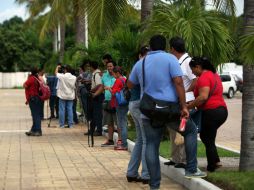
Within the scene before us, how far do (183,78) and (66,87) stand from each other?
919cm

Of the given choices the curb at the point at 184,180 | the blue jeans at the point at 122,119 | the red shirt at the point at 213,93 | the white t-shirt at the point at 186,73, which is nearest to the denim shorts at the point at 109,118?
the blue jeans at the point at 122,119

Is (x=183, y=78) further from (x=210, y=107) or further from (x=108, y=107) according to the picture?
(x=108, y=107)

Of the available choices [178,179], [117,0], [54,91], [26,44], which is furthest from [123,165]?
[26,44]

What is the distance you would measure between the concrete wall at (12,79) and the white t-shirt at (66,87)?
5915 centimetres

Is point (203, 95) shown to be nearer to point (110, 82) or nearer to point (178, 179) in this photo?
point (178, 179)

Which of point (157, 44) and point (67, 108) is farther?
point (67, 108)

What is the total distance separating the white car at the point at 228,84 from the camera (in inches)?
1623

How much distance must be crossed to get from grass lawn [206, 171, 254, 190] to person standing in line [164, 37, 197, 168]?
2.73ft

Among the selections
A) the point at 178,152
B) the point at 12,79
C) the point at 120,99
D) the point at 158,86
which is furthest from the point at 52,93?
the point at 12,79

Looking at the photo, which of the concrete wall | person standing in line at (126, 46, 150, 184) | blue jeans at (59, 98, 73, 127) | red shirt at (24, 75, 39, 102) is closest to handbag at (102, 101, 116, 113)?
red shirt at (24, 75, 39, 102)

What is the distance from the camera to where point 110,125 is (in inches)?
539

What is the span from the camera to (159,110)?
25.3 feet

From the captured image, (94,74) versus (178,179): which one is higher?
(94,74)

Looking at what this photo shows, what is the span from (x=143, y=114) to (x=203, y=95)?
1.15m
